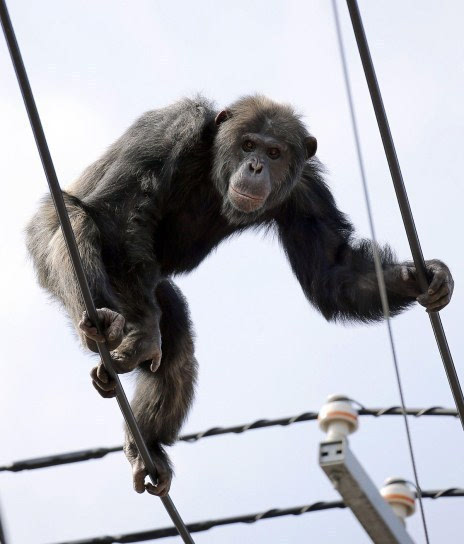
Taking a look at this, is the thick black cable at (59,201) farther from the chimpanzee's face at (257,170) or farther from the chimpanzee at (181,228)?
the chimpanzee's face at (257,170)

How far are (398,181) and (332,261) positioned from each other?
367 cm

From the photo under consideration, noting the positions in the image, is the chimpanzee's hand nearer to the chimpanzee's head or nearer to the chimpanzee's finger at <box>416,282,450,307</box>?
the chimpanzee's finger at <box>416,282,450,307</box>

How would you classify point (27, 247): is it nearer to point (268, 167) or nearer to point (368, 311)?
point (268, 167)

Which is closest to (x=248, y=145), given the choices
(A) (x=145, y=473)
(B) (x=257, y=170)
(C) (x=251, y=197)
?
(B) (x=257, y=170)

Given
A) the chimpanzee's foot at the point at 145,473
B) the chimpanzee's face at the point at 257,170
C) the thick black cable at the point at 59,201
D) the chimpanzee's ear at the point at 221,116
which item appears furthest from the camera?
the chimpanzee's ear at the point at 221,116

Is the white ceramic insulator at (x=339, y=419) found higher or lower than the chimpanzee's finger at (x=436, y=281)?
lower

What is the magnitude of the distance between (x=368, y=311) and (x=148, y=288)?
183 cm

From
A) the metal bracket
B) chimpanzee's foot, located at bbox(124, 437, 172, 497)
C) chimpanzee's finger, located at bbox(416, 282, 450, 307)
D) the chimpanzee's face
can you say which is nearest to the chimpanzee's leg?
chimpanzee's foot, located at bbox(124, 437, 172, 497)

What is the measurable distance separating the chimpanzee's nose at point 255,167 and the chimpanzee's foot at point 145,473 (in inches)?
94.9

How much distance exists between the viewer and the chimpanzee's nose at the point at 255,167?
9.87m

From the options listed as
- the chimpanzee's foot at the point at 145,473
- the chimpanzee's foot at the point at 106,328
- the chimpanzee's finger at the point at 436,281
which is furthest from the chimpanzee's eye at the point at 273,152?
the chimpanzee's foot at the point at 106,328

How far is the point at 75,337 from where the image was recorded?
9.58m

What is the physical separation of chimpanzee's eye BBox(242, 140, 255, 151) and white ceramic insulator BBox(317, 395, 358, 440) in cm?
507

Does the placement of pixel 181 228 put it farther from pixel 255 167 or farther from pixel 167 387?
pixel 167 387
